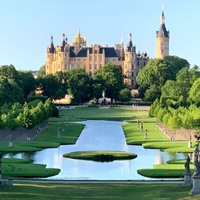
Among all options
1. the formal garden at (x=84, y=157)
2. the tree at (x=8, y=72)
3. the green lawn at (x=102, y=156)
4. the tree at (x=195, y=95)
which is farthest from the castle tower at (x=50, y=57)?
the green lawn at (x=102, y=156)

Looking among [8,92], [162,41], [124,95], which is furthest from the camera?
[162,41]

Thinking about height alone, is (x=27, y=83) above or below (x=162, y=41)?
below

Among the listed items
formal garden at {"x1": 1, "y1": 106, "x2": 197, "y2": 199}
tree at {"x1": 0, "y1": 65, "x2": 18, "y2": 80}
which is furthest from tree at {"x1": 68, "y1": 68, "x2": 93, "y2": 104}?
formal garden at {"x1": 1, "y1": 106, "x2": 197, "y2": 199}

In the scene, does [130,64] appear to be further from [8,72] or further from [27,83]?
[8,72]

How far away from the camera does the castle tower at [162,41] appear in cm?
18975

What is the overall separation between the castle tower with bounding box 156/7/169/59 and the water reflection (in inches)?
4998

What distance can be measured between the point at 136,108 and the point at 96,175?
270 feet

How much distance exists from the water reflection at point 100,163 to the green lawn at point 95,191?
5307mm

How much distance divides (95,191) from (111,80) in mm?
112417

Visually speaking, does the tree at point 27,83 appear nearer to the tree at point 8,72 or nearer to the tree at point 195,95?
the tree at point 8,72

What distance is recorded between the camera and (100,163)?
44.2m

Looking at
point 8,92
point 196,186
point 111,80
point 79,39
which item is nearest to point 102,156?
point 196,186

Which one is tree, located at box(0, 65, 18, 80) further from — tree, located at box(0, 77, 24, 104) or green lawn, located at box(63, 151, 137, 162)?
green lawn, located at box(63, 151, 137, 162)

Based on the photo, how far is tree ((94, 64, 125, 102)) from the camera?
459ft
